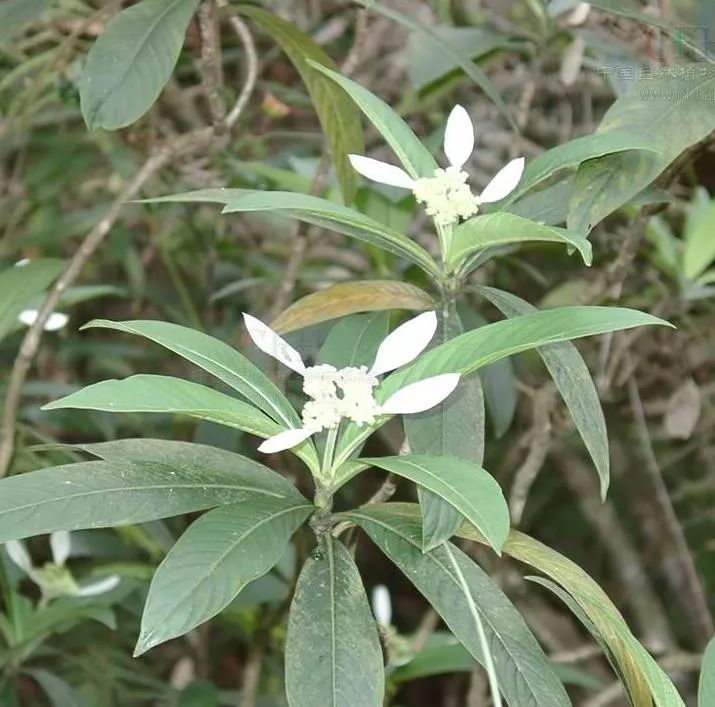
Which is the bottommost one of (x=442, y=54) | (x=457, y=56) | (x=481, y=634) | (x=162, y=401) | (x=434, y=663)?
(x=481, y=634)

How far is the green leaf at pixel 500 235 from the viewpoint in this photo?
584 millimetres

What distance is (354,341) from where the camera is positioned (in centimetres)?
74

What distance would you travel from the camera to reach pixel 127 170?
151 cm

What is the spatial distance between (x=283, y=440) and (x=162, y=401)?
7 cm

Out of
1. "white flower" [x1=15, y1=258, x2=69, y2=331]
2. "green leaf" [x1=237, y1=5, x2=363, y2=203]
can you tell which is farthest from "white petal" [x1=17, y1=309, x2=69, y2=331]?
"green leaf" [x1=237, y1=5, x2=363, y2=203]

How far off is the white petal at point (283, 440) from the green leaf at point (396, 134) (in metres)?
0.22

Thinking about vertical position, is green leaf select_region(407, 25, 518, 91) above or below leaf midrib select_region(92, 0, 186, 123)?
above

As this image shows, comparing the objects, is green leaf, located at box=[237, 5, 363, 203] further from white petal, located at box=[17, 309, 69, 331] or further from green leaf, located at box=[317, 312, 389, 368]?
white petal, located at box=[17, 309, 69, 331]

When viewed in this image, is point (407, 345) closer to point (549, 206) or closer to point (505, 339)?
point (505, 339)

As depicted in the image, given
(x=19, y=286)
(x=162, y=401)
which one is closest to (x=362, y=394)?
(x=162, y=401)

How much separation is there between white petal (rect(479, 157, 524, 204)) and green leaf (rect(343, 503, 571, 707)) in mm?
212

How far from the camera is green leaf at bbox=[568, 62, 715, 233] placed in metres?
0.71

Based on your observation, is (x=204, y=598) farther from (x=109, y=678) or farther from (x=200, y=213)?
(x=200, y=213)

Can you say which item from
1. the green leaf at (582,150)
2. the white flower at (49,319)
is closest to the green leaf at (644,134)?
the green leaf at (582,150)
